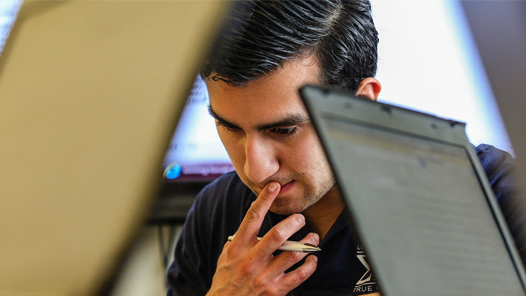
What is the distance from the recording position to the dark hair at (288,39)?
80cm

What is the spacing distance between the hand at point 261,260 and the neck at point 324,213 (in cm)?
16

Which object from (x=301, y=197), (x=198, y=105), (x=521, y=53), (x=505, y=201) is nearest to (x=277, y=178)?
(x=301, y=197)

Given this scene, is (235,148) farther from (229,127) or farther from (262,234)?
(262,234)

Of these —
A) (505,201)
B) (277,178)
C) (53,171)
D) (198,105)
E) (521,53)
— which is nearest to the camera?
(521,53)

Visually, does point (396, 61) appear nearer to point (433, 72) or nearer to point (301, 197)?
point (433, 72)

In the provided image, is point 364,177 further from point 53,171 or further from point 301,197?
point 301,197

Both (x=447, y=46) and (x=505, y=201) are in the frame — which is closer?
(x=505, y=201)

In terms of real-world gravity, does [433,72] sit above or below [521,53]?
above

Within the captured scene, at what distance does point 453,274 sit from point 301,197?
0.62m

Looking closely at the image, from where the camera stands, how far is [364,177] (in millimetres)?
269

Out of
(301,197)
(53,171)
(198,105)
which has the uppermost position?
(198,105)

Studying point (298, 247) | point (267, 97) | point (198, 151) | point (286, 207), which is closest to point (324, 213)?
point (286, 207)

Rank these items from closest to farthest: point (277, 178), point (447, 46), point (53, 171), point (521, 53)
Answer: point (521, 53), point (53, 171), point (277, 178), point (447, 46)

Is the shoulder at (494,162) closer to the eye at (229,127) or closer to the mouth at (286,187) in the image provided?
the mouth at (286,187)
